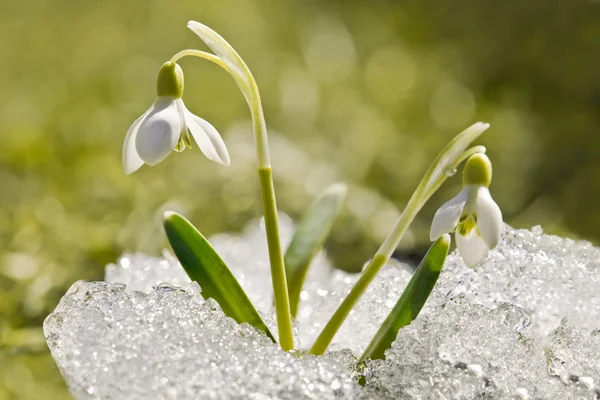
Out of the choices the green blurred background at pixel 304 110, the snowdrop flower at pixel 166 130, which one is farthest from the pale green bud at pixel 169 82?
the green blurred background at pixel 304 110

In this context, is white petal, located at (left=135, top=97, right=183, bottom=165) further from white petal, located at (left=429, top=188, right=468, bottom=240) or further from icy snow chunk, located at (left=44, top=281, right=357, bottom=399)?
white petal, located at (left=429, top=188, right=468, bottom=240)

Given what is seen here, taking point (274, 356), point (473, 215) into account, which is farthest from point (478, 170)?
point (274, 356)

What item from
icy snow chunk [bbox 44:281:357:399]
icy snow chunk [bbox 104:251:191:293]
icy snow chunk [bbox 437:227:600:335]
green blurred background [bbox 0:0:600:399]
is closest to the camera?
icy snow chunk [bbox 44:281:357:399]

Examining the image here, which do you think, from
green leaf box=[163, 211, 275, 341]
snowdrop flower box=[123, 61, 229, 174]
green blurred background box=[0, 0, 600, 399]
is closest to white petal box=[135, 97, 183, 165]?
snowdrop flower box=[123, 61, 229, 174]

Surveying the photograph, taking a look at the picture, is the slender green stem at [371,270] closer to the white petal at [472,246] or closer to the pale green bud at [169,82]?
the white petal at [472,246]

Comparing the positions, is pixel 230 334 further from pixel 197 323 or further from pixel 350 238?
pixel 350 238

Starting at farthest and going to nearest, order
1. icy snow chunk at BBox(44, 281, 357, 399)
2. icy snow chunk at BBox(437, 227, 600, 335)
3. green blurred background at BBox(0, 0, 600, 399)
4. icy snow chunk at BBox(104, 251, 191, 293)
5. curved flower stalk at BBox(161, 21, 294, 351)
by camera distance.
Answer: green blurred background at BBox(0, 0, 600, 399) < icy snow chunk at BBox(104, 251, 191, 293) < icy snow chunk at BBox(437, 227, 600, 335) < curved flower stalk at BBox(161, 21, 294, 351) < icy snow chunk at BBox(44, 281, 357, 399)
